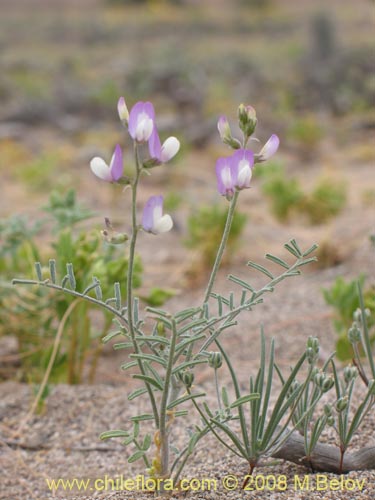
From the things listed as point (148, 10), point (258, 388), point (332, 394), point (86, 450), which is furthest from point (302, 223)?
point (148, 10)

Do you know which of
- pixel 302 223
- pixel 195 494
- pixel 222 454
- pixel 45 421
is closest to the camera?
pixel 195 494

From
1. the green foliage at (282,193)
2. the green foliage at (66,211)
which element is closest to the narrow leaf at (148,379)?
the green foliage at (66,211)

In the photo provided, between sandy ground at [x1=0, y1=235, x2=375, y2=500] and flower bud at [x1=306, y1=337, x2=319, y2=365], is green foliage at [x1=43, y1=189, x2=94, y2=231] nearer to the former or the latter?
sandy ground at [x1=0, y1=235, x2=375, y2=500]

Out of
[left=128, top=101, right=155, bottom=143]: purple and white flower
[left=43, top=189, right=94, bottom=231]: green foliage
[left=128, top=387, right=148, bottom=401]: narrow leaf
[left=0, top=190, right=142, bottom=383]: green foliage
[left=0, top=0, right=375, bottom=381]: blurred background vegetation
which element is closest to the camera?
[left=128, top=101, right=155, bottom=143]: purple and white flower

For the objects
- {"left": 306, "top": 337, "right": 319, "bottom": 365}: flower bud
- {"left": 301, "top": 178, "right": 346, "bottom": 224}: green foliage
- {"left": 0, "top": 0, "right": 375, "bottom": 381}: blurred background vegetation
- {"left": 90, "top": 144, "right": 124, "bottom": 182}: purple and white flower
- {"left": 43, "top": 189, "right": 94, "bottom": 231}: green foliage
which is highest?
{"left": 0, "top": 0, "right": 375, "bottom": 381}: blurred background vegetation

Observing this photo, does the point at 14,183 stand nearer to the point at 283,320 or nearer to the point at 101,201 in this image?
the point at 101,201

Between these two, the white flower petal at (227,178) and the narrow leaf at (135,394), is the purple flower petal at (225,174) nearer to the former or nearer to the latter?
the white flower petal at (227,178)

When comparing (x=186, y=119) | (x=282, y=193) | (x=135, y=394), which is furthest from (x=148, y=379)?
(x=186, y=119)

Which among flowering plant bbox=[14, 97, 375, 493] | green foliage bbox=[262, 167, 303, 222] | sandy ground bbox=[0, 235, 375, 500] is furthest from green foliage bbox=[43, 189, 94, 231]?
green foliage bbox=[262, 167, 303, 222]
